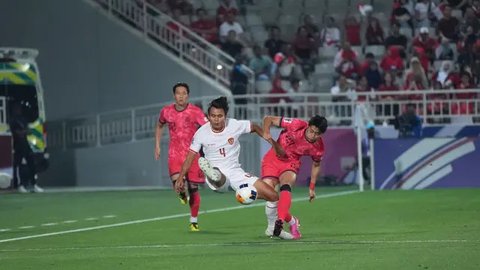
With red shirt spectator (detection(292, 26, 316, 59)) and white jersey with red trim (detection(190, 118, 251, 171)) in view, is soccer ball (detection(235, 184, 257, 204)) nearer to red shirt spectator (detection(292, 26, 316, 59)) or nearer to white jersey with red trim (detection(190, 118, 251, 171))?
white jersey with red trim (detection(190, 118, 251, 171))

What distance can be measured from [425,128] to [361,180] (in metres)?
3.99

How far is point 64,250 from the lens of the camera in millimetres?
16953

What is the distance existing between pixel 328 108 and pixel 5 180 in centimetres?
806

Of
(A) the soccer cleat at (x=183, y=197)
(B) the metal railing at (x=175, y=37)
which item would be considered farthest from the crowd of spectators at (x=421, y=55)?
(A) the soccer cleat at (x=183, y=197)

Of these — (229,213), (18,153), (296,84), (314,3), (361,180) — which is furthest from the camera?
(314,3)

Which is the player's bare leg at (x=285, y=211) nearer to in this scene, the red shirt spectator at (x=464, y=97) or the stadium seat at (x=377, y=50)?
the red shirt spectator at (x=464, y=97)

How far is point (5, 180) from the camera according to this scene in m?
33.2

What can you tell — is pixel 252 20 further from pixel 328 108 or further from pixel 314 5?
pixel 328 108

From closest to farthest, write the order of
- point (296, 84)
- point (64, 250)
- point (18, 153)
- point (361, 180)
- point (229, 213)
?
point (64, 250)
point (229, 213)
point (361, 180)
point (18, 153)
point (296, 84)

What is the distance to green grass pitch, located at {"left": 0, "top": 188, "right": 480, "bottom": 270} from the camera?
14891 millimetres

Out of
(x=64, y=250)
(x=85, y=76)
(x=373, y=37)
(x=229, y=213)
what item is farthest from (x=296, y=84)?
(x=64, y=250)

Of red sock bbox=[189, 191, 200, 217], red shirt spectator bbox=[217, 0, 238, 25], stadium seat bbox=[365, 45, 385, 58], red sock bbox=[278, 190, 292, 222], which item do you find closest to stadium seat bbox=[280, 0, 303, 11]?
red shirt spectator bbox=[217, 0, 238, 25]

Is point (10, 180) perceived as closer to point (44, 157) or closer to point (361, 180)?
point (44, 157)

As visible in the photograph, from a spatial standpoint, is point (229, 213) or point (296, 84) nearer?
point (229, 213)
